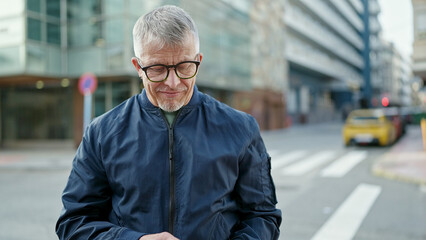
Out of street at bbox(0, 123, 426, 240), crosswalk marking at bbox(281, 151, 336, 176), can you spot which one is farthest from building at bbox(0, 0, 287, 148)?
crosswalk marking at bbox(281, 151, 336, 176)

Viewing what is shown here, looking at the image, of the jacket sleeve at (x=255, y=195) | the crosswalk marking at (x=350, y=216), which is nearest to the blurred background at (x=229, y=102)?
the crosswalk marking at (x=350, y=216)

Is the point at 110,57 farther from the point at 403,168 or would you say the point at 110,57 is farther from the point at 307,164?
the point at 403,168

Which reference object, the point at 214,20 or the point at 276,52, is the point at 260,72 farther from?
the point at 214,20

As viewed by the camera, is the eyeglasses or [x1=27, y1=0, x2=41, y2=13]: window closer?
the eyeglasses

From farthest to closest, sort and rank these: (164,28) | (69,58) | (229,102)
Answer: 1. (229,102)
2. (69,58)
3. (164,28)

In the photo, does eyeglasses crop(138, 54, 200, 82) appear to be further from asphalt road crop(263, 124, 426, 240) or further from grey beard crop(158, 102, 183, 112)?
asphalt road crop(263, 124, 426, 240)

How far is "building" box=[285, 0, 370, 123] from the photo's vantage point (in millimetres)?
39719

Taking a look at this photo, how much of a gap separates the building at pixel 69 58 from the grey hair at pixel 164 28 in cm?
1460

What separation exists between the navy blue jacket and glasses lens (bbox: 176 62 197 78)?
5.0 inches

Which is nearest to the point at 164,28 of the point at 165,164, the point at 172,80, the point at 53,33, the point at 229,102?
the point at 172,80

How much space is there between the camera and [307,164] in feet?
38.7

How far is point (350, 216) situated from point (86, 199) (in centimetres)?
495

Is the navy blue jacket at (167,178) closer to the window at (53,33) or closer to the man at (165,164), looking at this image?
the man at (165,164)

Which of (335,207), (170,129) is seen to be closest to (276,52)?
(335,207)
